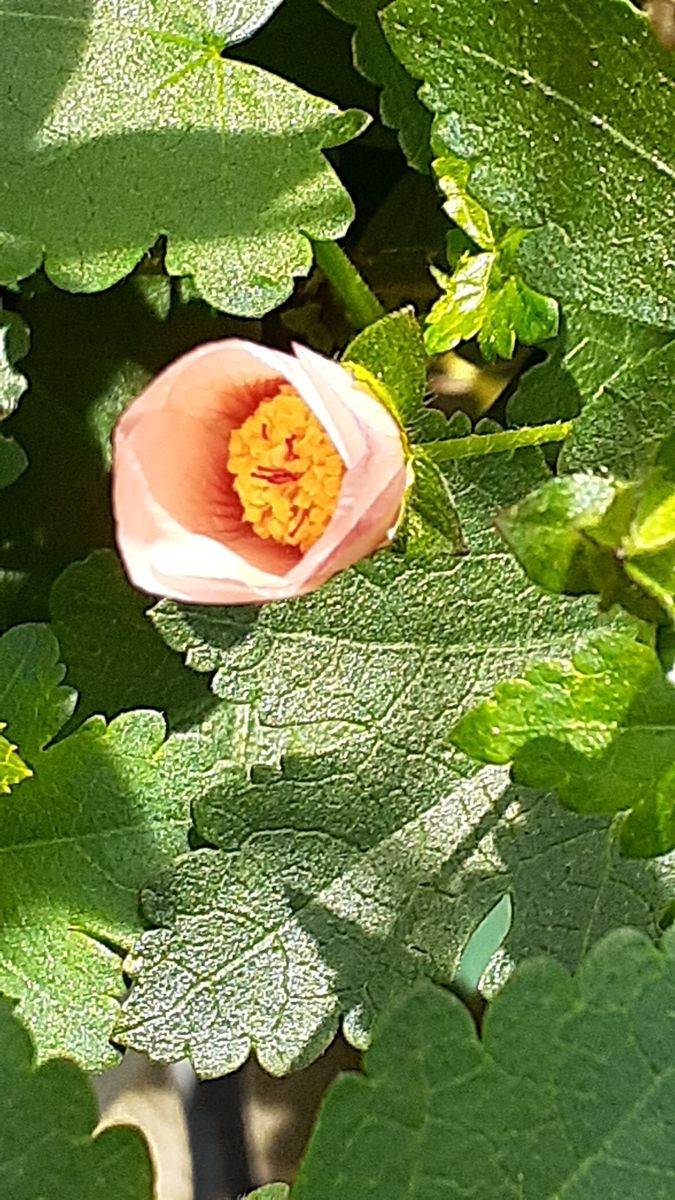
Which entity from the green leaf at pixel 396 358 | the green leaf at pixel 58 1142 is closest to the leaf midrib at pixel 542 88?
the green leaf at pixel 396 358

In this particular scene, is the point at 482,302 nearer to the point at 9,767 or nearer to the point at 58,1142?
the point at 9,767

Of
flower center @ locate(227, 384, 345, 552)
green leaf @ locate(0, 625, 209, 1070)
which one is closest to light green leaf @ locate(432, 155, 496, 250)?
flower center @ locate(227, 384, 345, 552)

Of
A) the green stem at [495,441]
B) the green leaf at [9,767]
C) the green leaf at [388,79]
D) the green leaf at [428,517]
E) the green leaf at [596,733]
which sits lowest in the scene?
the green leaf at [9,767]

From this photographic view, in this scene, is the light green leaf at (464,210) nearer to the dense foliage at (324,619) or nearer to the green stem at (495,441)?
the dense foliage at (324,619)

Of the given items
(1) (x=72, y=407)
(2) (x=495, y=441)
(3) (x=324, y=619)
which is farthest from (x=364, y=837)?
(1) (x=72, y=407)

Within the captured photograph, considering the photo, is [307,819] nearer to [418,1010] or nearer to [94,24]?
[418,1010]

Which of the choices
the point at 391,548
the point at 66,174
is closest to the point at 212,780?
the point at 391,548

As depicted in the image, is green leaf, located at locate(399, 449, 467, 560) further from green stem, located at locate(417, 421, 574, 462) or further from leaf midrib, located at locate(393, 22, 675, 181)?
leaf midrib, located at locate(393, 22, 675, 181)
